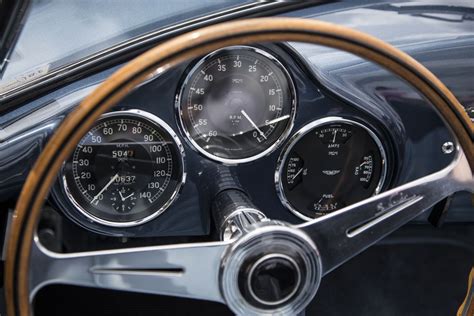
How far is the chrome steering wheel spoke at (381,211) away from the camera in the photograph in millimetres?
1511

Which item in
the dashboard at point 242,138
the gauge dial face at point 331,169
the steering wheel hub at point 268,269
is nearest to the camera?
the steering wheel hub at point 268,269

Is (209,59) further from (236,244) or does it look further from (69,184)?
(236,244)

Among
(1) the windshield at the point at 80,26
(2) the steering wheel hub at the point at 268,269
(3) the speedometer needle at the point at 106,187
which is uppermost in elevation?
(1) the windshield at the point at 80,26

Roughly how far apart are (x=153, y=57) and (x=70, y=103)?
717 mm

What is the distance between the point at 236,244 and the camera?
4.76 ft

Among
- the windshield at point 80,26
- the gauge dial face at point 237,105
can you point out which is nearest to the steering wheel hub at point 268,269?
the gauge dial face at point 237,105

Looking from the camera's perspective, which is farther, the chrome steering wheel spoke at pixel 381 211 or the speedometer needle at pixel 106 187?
the speedometer needle at pixel 106 187

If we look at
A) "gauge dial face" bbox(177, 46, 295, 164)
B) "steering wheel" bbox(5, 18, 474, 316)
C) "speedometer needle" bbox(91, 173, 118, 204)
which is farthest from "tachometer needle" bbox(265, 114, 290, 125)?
"steering wheel" bbox(5, 18, 474, 316)

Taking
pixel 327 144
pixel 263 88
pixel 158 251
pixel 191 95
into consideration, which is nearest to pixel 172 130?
pixel 191 95

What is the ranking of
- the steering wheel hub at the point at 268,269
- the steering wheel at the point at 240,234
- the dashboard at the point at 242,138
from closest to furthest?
1. the steering wheel at the point at 240,234
2. the steering wheel hub at the point at 268,269
3. the dashboard at the point at 242,138

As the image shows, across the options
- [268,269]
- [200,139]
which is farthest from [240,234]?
[200,139]

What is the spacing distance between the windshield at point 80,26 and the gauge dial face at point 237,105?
0.55 feet

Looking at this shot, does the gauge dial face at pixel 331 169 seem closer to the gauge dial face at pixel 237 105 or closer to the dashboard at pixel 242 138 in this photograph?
the dashboard at pixel 242 138

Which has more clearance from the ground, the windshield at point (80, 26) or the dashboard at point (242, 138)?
the windshield at point (80, 26)
